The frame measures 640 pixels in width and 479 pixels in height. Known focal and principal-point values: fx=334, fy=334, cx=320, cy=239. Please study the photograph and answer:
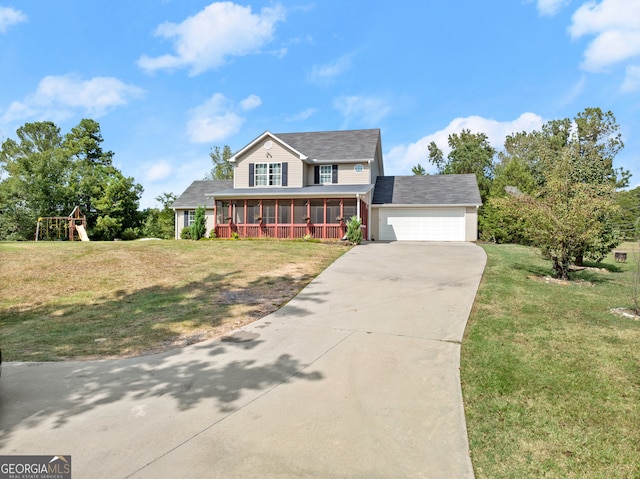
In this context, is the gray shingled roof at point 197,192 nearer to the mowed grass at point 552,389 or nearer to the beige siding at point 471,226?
the beige siding at point 471,226

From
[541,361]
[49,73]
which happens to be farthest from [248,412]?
[49,73]

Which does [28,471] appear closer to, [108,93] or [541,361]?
[541,361]

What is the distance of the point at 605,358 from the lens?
15.1 ft

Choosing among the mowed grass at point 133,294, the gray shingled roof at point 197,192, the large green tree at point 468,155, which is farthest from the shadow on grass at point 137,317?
the large green tree at point 468,155

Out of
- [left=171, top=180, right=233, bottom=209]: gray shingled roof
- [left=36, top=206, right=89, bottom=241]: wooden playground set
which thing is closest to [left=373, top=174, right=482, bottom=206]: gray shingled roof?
[left=171, top=180, right=233, bottom=209]: gray shingled roof

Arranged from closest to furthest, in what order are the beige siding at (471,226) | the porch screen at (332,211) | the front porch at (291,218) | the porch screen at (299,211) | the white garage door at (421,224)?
the front porch at (291,218) < the porch screen at (332,211) < the porch screen at (299,211) < the beige siding at (471,226) < the white garage door at (421,224)

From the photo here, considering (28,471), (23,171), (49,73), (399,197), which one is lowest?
(28,471)

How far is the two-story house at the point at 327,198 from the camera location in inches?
828

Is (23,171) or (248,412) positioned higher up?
(23,171)

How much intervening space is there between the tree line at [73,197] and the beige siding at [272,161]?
12.7m

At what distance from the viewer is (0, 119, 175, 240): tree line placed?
29.7 metres

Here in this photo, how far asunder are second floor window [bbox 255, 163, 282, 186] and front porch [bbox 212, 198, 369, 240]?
6.15 feet

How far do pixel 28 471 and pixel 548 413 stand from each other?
4.61m

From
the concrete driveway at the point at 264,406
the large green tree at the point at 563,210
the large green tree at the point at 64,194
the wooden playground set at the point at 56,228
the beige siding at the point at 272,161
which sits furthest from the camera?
the large green tree at the point at 64,194
